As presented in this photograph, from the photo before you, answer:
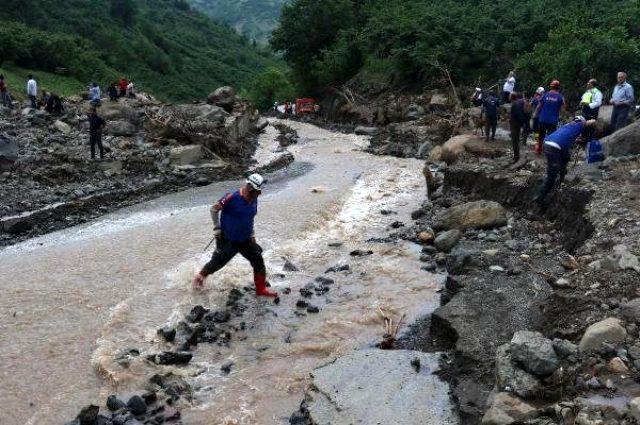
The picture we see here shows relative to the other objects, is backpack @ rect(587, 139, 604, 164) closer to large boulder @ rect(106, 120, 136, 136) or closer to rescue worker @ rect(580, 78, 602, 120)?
rescue worker @ rect(580, 78, 602, 120)

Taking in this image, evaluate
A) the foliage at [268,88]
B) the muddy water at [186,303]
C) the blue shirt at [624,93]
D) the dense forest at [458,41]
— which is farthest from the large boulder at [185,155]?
the foliage at [268,88]

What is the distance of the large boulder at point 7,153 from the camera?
58.4 feet

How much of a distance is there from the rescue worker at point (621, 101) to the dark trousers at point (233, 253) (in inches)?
403

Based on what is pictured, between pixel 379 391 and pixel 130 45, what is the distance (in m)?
84.3

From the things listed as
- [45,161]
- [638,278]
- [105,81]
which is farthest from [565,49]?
[105,81]

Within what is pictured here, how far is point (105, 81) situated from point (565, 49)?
138 feet

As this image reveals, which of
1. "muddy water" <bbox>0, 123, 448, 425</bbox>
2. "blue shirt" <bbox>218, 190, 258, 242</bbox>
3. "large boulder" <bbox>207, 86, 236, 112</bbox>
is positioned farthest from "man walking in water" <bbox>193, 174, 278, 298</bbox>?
"large boulder" <bbox>207, 86, 236, 112</bbox>

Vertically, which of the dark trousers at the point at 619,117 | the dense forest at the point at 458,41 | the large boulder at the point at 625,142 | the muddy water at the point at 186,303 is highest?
the dense forest at the point at 458,41

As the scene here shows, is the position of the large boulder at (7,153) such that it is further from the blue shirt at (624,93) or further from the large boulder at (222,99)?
the blue shirt at (624,93)

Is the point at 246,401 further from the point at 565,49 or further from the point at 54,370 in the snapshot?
the point at 565,49

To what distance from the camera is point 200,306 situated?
30.9 ft

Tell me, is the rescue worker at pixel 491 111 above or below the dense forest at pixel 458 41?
below

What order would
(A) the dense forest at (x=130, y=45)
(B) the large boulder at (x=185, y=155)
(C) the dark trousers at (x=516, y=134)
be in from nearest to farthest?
(C) the dark trousers at (x=516, y=134)
(B) the large boulder at (x=185, y=155)
(A) the dense forest at (x=130, y=45)

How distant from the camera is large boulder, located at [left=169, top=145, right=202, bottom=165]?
21.2 meters
